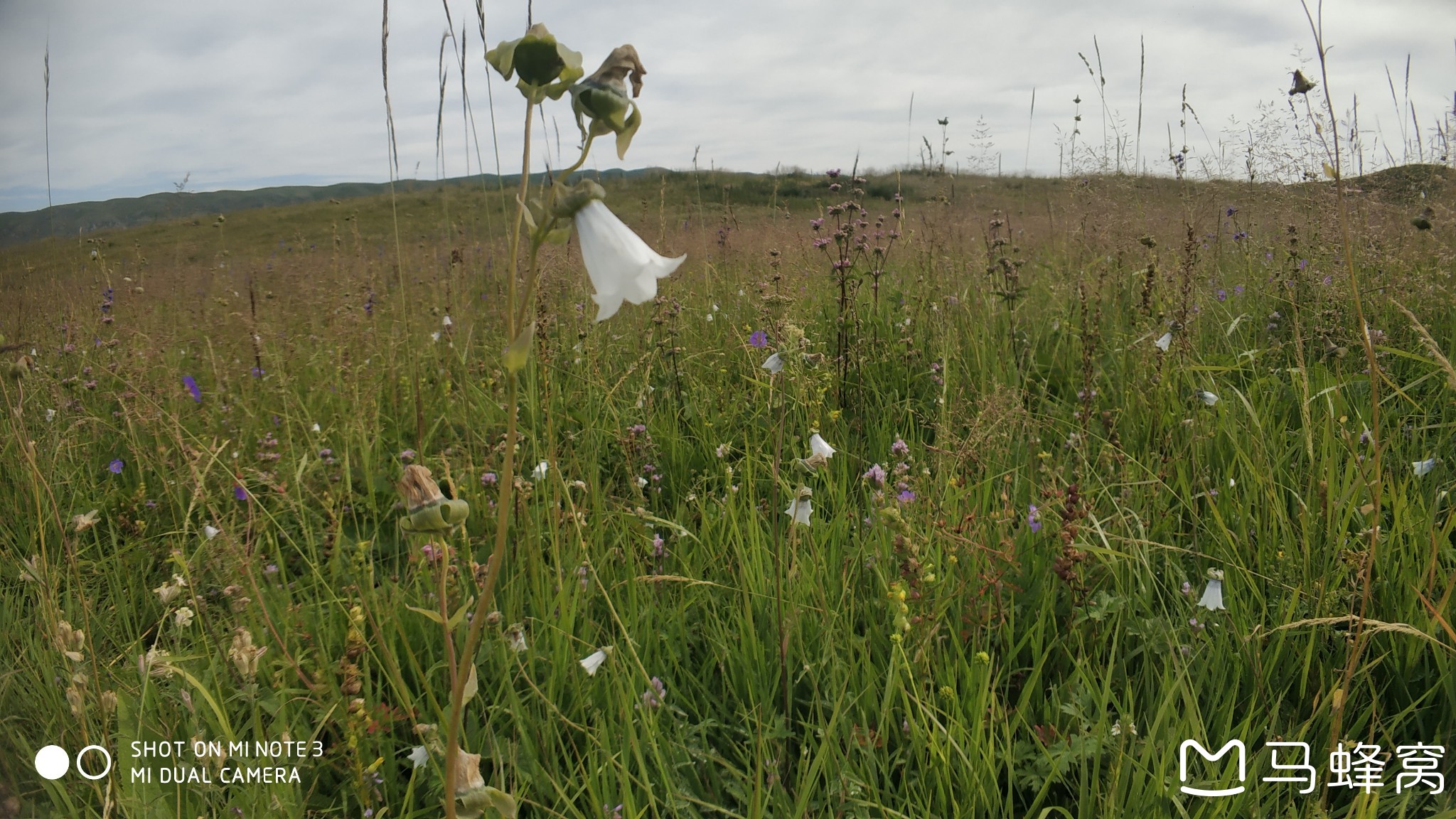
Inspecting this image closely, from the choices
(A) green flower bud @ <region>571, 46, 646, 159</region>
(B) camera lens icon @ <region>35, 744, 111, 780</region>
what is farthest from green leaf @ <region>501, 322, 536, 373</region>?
(B) camera lens icon @ <region>35, 744, 111, 780</region>

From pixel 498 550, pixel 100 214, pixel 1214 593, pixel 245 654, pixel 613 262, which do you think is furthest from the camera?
pixel 100 214

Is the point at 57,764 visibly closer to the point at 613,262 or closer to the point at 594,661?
the point at 594,661

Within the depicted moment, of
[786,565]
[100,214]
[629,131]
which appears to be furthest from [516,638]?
[100,214]

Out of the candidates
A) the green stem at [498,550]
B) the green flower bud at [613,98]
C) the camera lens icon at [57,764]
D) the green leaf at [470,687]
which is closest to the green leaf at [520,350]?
the green stem at [498,550]

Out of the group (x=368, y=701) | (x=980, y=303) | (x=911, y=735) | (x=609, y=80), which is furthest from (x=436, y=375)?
(x=609, y=80)

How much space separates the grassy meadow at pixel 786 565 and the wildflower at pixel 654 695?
20 mm

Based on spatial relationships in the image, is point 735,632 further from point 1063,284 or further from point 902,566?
point 1063,284

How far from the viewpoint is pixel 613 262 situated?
85cm

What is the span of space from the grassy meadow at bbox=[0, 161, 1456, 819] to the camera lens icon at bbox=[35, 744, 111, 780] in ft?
0.10

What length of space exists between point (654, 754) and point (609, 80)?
105 cm

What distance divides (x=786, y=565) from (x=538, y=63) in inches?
53.0

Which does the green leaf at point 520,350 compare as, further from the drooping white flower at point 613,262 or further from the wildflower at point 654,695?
the wildflower at point 654,695

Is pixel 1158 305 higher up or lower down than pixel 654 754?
higher up

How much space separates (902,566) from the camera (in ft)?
5.17
